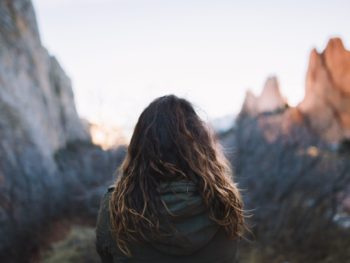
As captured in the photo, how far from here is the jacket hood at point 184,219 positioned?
1516mm

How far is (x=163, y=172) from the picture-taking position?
163 centimetres

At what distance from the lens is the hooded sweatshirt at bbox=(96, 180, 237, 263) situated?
1.52 meters

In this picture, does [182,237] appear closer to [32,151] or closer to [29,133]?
[32,151]

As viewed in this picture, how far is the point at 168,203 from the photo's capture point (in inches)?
60.3

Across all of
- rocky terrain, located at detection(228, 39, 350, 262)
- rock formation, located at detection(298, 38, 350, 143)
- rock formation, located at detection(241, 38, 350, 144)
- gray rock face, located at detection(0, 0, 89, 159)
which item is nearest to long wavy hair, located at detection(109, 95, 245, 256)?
rocky terrain, located at detection(228, 39, 350, 262)

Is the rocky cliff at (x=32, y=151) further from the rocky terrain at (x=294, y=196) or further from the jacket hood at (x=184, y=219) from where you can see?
the jacket hood at (x=184, y=219)

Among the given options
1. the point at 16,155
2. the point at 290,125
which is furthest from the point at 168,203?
the point at 290,125

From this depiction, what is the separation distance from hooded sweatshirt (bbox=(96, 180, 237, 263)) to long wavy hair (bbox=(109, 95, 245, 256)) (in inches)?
1.3

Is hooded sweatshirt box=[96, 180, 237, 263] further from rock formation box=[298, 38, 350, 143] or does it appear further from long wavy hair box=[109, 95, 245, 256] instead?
rock formation box=[298, 38, 350, 143]

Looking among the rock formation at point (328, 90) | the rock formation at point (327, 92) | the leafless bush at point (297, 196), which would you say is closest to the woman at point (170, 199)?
the leafless bush at point (297, 196)

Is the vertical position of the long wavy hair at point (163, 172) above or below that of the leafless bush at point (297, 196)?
above

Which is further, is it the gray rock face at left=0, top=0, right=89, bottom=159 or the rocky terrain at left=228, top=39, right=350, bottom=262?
the gray rock face at left=0, top=0, right=89, bottom=159

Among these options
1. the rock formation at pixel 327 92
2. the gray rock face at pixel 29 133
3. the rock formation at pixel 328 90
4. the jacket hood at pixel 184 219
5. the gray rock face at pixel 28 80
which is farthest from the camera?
the rock formation at pixel 328 90

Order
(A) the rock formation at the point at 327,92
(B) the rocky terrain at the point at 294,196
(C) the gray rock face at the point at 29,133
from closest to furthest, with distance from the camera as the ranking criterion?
(B) the rocky terrain at the point at 294,196 → (C) the gray rock face at the point at 29,133 → (A) the rock formation at the point at 327,92
